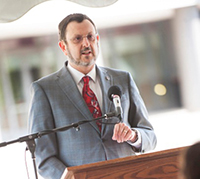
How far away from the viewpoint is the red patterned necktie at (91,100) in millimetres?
2467

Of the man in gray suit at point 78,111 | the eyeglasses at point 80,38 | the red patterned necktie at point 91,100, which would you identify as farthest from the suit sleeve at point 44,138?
the eyeglasses at point 80,38

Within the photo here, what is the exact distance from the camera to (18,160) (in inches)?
180

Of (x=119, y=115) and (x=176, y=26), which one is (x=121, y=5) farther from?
(x=119, y=115)

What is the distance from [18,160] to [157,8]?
249 centimetres

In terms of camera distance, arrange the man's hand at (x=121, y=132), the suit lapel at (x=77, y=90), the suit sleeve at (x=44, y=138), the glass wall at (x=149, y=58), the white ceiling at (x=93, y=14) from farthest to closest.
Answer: the glass wall at (x=149, y=58) → the white ceiling at (x=93, y=14) → the suit lapel at (x=77, y=90) → the suit sleeve at (x=44, y=138) → the man's hand at (x=121, y=132)

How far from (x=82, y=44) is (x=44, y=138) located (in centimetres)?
64

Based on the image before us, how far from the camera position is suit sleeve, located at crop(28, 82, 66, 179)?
2307 mm

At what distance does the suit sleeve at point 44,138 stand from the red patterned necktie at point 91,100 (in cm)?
24

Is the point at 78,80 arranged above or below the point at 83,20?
below

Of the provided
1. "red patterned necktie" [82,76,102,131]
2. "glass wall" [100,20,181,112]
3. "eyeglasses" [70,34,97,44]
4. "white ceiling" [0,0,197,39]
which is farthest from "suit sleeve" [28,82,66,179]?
"glass wall" [100,20,181,112]

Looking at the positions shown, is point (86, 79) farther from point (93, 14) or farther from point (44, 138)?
point (93, 14)

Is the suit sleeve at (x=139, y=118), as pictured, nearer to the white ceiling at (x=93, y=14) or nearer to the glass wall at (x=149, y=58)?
the white ceiling at (x=93, y=14)

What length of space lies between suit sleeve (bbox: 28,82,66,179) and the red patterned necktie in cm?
24

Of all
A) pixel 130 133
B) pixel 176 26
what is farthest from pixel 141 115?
pixel 176 26
